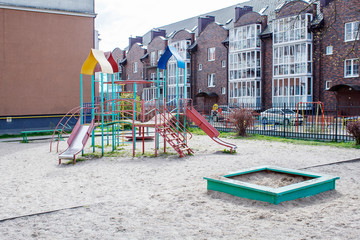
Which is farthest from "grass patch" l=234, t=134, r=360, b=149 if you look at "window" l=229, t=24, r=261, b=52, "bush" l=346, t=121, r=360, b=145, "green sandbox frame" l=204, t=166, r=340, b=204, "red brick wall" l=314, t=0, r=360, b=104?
"window" l=229, t=24, r=261, b=52

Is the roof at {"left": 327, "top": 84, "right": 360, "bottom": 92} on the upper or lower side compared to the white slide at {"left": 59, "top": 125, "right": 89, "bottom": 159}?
upper

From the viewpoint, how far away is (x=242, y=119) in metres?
17.5

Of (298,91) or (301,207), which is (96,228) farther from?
(298,91)

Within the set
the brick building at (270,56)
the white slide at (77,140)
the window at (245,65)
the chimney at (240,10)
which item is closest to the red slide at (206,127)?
the white slide at (77,140)

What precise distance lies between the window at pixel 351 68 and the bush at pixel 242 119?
1645 centimetres

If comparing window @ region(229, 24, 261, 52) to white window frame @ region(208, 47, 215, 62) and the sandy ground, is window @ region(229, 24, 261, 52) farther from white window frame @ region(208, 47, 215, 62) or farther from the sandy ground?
the sandy ground

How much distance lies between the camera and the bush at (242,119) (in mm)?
17406

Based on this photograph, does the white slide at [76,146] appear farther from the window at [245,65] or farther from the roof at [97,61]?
the window at [245,65]

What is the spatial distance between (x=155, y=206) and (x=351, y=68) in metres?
28.8

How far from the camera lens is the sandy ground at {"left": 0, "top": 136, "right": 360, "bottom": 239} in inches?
179

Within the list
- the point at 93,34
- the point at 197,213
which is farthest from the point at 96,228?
the point at 93,34

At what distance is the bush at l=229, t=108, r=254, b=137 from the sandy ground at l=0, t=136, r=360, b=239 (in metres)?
7.59

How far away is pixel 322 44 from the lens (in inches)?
1247

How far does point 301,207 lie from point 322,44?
29.3 meters
